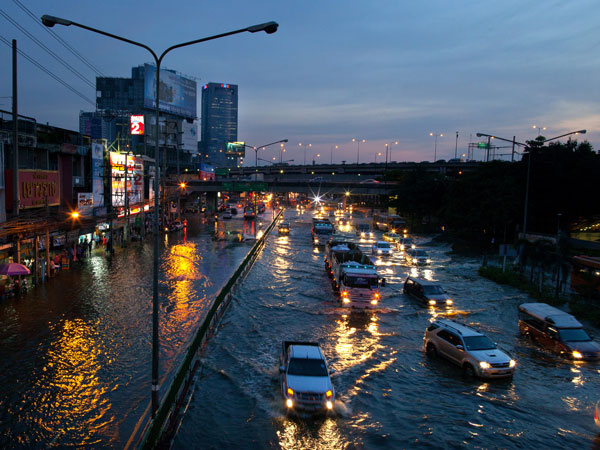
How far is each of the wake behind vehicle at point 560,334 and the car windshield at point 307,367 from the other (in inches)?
412

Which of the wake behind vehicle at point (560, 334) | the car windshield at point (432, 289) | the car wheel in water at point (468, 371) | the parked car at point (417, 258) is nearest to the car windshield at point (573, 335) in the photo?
the wake behind vehicle at point (560, 334)

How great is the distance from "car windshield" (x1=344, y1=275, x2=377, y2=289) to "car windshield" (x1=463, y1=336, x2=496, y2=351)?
879 centimetres

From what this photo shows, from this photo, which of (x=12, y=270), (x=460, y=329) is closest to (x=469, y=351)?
(x=460, y=329)

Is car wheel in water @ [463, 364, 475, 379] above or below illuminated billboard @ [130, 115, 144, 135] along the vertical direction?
below

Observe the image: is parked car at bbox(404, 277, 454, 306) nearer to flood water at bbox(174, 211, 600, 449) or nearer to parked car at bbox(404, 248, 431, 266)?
flood water at bbox(174, 211, 600, 449)

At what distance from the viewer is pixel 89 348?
57.7ft

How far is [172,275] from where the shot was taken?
32.7 meters

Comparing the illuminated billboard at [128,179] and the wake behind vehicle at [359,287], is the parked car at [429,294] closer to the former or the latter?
the wake behind vehicle at [359,287]

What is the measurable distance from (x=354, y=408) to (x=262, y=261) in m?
27.9

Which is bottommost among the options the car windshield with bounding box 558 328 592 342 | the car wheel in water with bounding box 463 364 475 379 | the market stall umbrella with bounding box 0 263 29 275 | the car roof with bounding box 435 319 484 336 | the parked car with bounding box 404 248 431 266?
the parked car with bounding box 404 248 431 266

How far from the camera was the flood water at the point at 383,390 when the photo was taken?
38.3 ft

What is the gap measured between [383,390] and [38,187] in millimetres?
26931

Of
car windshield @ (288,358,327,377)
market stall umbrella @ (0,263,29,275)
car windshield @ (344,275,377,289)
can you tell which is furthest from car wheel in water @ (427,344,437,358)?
market stall umbrella @ (0,263,29,275)

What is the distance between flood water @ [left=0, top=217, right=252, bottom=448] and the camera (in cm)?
1195
